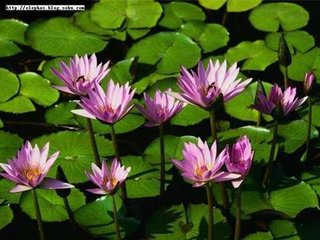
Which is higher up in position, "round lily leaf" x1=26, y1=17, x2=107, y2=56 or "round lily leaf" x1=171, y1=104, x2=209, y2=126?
"round lily leaf" x1=26, y1=17, x2=107, y2=56

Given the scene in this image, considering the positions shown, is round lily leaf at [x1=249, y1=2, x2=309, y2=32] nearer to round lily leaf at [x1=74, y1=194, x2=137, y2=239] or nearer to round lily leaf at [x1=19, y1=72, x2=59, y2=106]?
round lily leaf at [x1=19, y1=72, x2=59, y2=106]

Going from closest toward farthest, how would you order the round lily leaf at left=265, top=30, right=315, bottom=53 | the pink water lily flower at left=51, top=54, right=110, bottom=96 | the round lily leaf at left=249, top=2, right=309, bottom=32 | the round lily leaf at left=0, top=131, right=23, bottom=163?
the pink water lily flower at left=51, top=54, right=110, bottom=96
the round lily leaf at left=0, top=131, right=23, bottom=163
the round lily leaf at left=265, top=30, right=315, bottom=53
the round lily leaf at left=249, top=2, right=309, bottom=32

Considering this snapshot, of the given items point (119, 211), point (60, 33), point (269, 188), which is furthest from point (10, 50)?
point (269, 188)

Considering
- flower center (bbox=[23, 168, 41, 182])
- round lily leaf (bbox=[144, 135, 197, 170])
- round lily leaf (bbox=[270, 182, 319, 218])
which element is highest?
flower center (bbox=[23, 168, 41, 182])

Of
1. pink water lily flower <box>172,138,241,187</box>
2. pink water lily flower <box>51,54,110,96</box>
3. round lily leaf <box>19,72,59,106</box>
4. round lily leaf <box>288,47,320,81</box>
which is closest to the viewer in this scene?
pink water lily flower <box>172,138,241,187</box>

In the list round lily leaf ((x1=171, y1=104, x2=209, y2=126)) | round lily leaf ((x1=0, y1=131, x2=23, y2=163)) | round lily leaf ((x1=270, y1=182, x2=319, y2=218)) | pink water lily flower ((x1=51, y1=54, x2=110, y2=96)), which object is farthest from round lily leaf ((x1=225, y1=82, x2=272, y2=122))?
round lily leaf ((x1=0, y1=131, x2=23, y2=163))

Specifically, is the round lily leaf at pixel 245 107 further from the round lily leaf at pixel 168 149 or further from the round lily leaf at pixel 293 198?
the round lily leaf at pixel 293 198

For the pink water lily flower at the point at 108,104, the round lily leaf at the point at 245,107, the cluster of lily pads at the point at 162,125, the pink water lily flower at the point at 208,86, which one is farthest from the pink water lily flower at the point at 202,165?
the round lily leaf at the point at 245,107

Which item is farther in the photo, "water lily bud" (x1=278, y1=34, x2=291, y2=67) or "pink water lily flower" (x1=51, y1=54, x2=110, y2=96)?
"water lily bud" (x1=278, y1=34, x2=291, y2=67)
